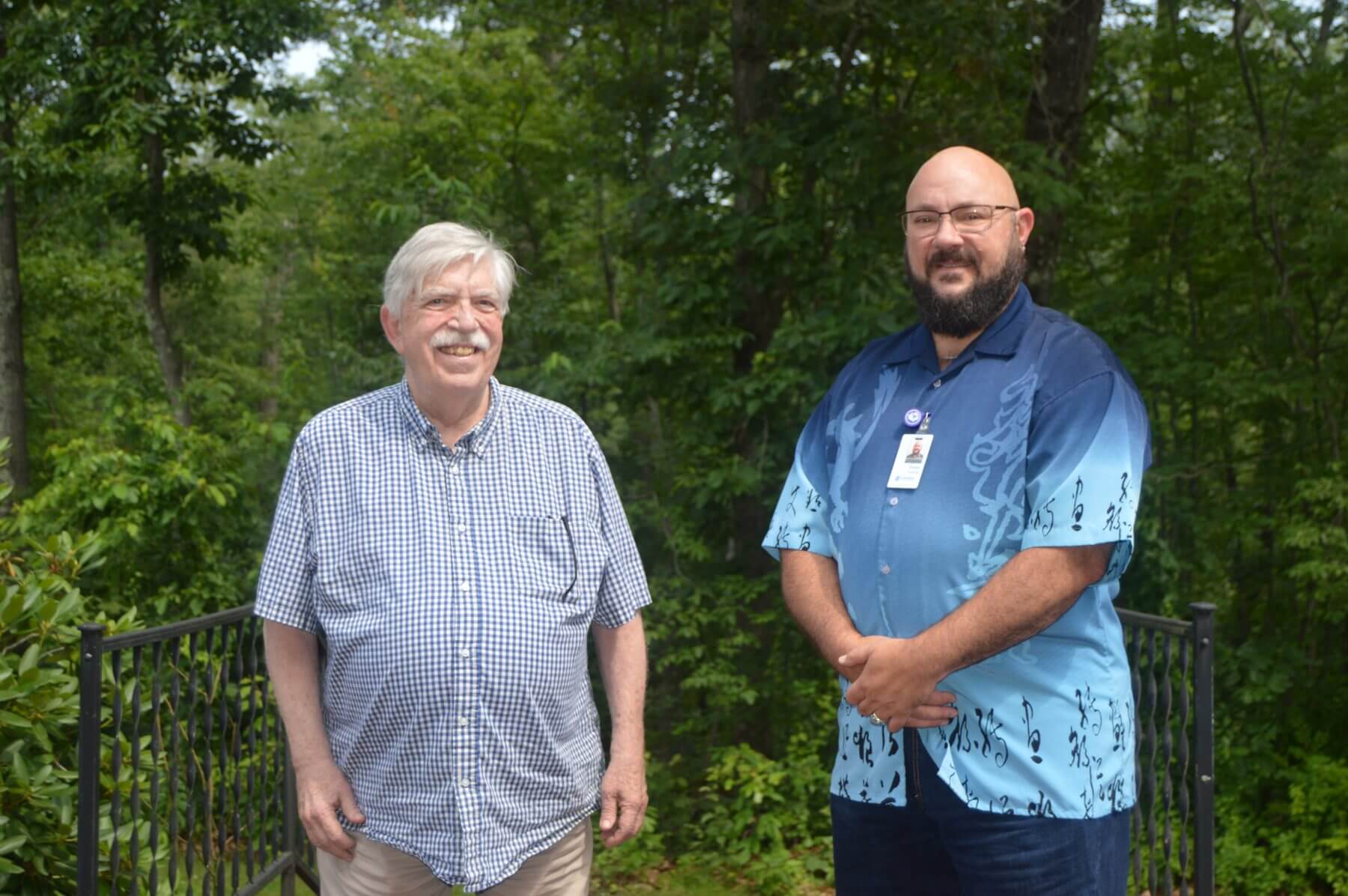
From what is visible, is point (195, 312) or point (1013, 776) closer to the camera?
point (1013, 776)

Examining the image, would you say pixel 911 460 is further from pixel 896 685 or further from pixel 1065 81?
pixel 1065 81

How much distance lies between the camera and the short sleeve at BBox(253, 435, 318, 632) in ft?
6.44

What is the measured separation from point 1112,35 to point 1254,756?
183 inches

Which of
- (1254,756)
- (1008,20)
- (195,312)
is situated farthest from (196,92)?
(1254,756)

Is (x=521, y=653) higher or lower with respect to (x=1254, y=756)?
higher

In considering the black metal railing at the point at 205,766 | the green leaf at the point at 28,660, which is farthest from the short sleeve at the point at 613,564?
the green leaf at the point at 28,660

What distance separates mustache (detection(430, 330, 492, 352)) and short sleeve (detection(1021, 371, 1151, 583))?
860 millimetres

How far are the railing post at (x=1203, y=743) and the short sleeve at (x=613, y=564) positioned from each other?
1.17m

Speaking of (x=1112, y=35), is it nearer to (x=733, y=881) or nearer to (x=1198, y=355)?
(x=1198, y=355)

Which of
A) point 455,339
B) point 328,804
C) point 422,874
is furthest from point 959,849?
point 455,339

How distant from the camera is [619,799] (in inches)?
82.9

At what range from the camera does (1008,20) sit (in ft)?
22.3

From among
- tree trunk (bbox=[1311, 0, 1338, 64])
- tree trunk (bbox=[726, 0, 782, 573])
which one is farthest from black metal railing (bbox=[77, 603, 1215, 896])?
tree trunk (bbox=[1311, 0, 1338, 64])

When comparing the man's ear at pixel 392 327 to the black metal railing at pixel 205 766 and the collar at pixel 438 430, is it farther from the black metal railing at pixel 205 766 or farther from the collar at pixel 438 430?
the black metal railing at pixel 205 766
